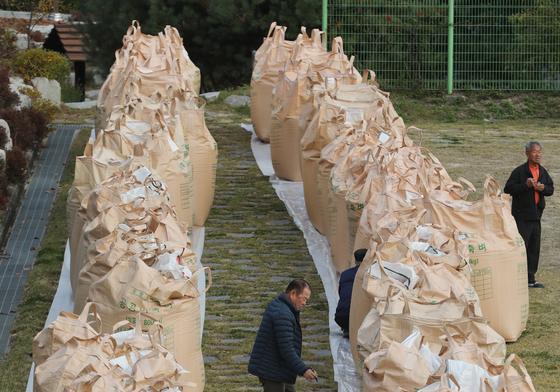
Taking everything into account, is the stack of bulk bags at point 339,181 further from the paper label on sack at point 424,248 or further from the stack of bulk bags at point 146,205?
the paper label on sack at point 424,248

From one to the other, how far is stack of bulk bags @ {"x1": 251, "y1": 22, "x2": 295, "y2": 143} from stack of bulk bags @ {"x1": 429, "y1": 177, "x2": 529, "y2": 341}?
23.7ft

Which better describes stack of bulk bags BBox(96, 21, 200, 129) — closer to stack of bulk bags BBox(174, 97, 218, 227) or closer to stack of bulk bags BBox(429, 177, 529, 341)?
stack of bulk bags BBox(174, 97, 218, 227)

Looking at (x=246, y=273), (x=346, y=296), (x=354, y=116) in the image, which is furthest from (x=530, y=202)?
(x=354, y=116)

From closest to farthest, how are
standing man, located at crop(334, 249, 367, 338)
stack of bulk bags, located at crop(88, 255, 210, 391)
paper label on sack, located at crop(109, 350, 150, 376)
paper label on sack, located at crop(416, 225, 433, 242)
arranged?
paper label on sack, located at crop(109, 350, 150, 376) → stack of bulk bags, located at crop(88, 255, 210, 391) → paper label on sack, located at crop(416, 225, 433, 242) → standing man, located at crop(334, 249, 367, 338)

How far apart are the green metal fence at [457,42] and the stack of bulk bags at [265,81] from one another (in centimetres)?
402

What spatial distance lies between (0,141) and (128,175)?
433 cm

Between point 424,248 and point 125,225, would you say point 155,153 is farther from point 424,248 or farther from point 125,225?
point 424,248

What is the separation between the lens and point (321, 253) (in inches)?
504

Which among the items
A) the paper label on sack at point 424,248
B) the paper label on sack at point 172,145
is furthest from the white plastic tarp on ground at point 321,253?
the paper label on sack at point 172,145

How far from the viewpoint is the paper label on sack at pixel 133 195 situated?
1076cm

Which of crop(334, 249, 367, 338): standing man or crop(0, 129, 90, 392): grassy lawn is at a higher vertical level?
crop(334, 249, 367, 338): standing man

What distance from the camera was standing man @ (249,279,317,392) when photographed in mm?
8664

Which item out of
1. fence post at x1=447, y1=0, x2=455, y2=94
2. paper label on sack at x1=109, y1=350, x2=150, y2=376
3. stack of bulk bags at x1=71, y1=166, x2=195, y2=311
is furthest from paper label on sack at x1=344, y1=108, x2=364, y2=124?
fence post at x1=447, y1=0, x2=455, y2=94

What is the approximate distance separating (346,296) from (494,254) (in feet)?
3.49
